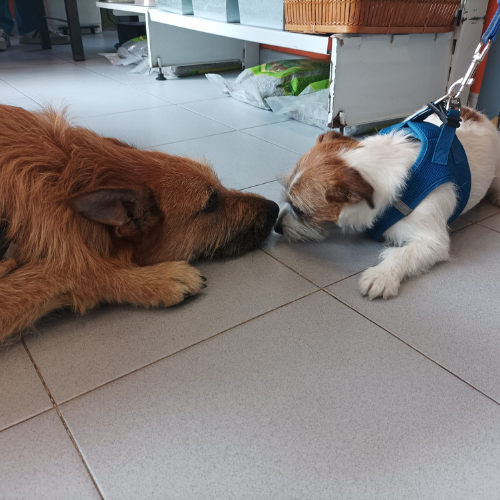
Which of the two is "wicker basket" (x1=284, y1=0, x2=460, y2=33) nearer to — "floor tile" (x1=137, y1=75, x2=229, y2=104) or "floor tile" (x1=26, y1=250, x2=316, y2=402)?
"floor tile" (x1=137, y1=75, x2=229, y2=104)

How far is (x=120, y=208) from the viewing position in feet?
4.04

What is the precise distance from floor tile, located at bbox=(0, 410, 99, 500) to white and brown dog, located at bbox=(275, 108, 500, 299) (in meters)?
0.96

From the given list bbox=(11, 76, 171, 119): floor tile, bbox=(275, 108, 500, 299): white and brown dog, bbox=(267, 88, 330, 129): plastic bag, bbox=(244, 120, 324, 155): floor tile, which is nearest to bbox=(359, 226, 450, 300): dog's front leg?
bbox=(275, 108, 500, 299): white and brown dog

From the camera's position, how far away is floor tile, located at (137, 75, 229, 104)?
3.94m

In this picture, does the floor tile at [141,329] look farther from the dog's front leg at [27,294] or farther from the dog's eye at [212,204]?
the dog's eye at [212,204]

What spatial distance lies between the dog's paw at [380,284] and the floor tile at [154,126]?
1.74 m

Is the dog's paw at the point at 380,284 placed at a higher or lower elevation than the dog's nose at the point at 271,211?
lower

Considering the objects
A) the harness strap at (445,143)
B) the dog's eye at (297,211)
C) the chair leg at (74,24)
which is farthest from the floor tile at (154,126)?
the chair leg at (74,24)

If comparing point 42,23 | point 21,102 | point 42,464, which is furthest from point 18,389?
point 42,23

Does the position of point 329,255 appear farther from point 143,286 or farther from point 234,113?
point 234,113

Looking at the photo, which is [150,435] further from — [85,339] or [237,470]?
[85,339]

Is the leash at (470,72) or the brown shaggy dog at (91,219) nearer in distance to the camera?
the brown shaggy dog at (91,219)

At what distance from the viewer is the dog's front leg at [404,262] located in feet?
4.68

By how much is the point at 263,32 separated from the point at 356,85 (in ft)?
2.65
